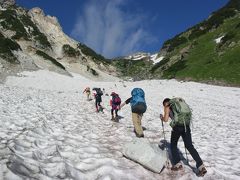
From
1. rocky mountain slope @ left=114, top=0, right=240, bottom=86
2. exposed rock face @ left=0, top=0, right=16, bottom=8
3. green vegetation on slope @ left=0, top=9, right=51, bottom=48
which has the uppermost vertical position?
exposed rock face @ left=0, top=0, right=16, bottom=8

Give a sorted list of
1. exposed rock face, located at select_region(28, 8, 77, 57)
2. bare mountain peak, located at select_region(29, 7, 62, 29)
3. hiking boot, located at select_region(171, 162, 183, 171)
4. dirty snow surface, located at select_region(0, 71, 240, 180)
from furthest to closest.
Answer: bare mountain peak, located at select_region(29, 7, 62, 29)
exposed rock face, located at select_region(28, 8, 77, 57)
hiking boot, located at select_region(171, 162, 183, 171)
dirty snow surface, located at select_region(0, 71, 240, 180)

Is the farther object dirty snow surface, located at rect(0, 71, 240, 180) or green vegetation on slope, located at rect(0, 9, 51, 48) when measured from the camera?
green vegetation on slope, located at rect(0, 9, 51, 48)

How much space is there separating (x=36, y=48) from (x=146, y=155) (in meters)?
88.7

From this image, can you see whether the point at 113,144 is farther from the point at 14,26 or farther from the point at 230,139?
the point at 14,26

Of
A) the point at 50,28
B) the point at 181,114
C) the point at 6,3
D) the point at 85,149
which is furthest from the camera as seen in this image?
the point at 6,3

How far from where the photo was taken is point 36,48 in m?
93.9

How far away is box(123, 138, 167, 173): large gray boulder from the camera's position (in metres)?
10.2

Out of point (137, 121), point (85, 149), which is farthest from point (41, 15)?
point (85, 149)

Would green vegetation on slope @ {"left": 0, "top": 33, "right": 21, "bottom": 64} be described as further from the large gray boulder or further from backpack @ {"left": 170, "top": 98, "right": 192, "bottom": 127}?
backpack @ {"left": 170, "top": 98, "right": 192, "bottom": 127}

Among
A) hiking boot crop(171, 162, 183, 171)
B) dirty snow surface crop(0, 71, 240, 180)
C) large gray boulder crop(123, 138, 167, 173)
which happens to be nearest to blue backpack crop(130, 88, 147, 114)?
dirty snow surface crop(0, 71, 240, 180)

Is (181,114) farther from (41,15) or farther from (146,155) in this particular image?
(41,15)

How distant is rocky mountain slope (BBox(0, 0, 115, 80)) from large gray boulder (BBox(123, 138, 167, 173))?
5319 cm

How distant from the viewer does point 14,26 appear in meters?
98.2

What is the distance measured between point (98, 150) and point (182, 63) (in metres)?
72.8
